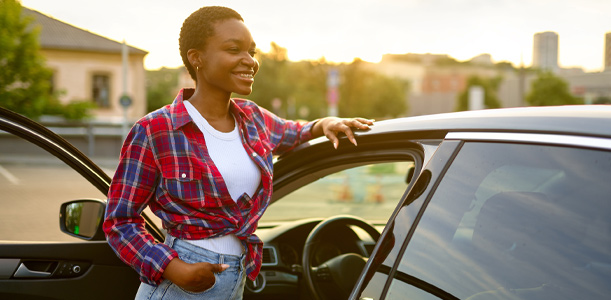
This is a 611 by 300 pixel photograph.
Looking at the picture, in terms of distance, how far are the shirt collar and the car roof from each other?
1.72 ft

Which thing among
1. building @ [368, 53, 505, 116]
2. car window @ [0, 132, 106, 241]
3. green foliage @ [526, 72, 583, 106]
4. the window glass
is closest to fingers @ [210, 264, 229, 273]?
car window @ [0, 132, 106, 241]

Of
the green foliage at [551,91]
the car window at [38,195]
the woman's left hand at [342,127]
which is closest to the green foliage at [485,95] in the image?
the green foliage at [551,91]

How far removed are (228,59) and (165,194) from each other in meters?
0.46

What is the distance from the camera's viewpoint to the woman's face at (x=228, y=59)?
1919 mm

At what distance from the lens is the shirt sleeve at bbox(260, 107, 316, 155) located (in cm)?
225

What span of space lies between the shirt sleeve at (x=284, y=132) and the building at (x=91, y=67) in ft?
108

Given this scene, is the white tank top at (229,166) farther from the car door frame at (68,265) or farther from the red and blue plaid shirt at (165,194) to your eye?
the car door frame at (68,265)

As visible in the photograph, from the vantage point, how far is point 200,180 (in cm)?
178

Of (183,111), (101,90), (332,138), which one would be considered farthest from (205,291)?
(101,90)

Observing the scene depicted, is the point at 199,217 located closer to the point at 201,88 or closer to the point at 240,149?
the point at 240,149

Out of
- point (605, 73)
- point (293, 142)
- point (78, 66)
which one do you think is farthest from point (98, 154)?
point (605, 73)

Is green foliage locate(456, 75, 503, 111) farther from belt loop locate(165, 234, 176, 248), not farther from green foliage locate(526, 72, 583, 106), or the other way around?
belt loop locate(165, 234, 176, 248)

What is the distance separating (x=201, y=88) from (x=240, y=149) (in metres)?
0.24

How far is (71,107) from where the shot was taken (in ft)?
92.5
